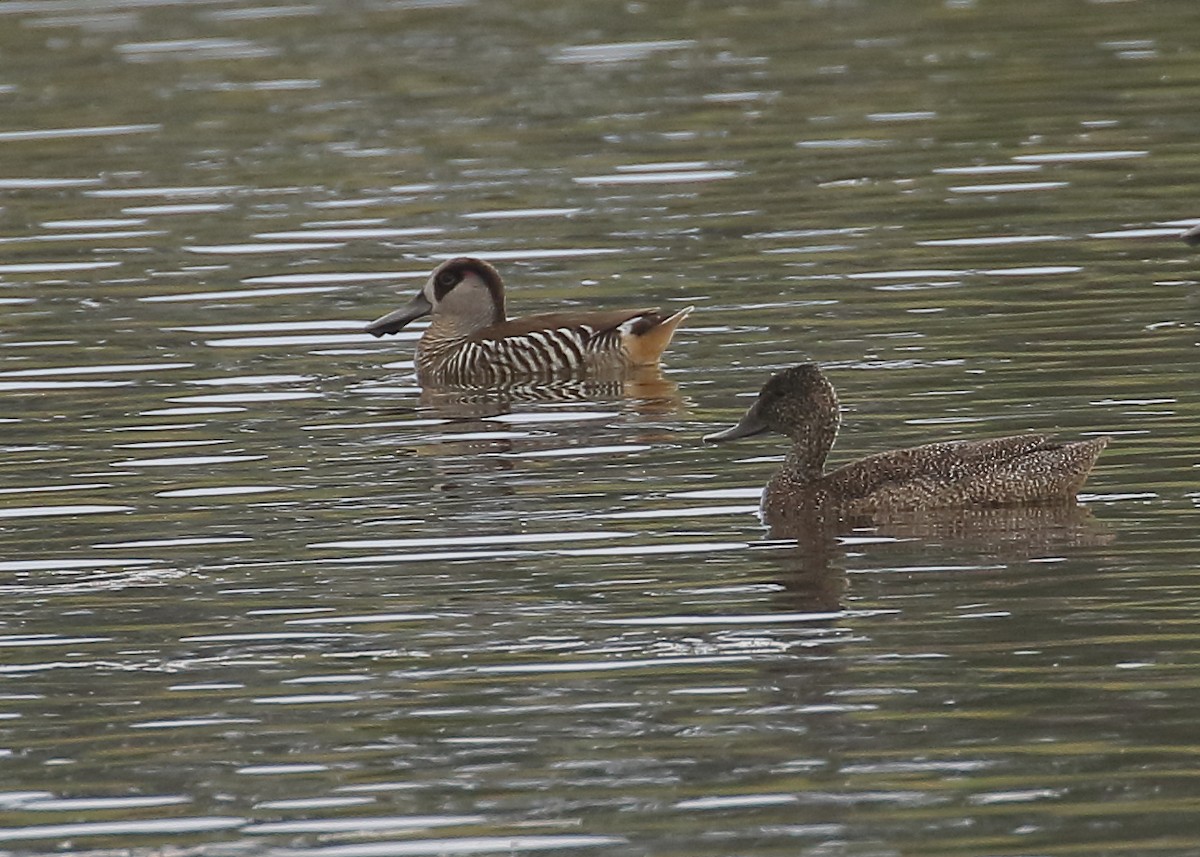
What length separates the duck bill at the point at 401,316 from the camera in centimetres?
1659

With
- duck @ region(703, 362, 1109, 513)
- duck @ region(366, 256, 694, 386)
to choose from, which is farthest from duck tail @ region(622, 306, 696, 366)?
duck @ region(703, 362, 1109, 513)

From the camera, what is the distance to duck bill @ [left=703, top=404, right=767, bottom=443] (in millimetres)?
12352

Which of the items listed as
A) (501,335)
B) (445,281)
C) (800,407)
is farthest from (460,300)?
(800,407)

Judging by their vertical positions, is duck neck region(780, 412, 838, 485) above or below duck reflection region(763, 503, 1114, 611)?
above

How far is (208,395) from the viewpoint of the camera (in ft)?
48.6

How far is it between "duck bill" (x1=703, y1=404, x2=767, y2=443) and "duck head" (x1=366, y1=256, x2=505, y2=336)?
4182 mm

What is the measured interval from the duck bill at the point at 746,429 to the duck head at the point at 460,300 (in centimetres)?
418

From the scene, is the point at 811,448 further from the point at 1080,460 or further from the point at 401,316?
the point at 401,316

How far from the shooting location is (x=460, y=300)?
1662cm

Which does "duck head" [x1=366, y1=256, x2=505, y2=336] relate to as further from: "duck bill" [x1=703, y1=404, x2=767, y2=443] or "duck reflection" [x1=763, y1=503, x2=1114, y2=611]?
"duck reflection" [x1=763, y1=503, x2=1114, y2=611]

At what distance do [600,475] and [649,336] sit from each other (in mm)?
2770

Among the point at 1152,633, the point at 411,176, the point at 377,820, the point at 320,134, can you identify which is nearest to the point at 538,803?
the point at 377,820

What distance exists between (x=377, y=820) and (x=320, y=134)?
55.6 feet

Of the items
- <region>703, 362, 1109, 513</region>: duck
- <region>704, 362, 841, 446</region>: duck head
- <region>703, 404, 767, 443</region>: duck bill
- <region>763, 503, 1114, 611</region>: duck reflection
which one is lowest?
<region>763, 503, 1114, 611</region>: duck reflection
